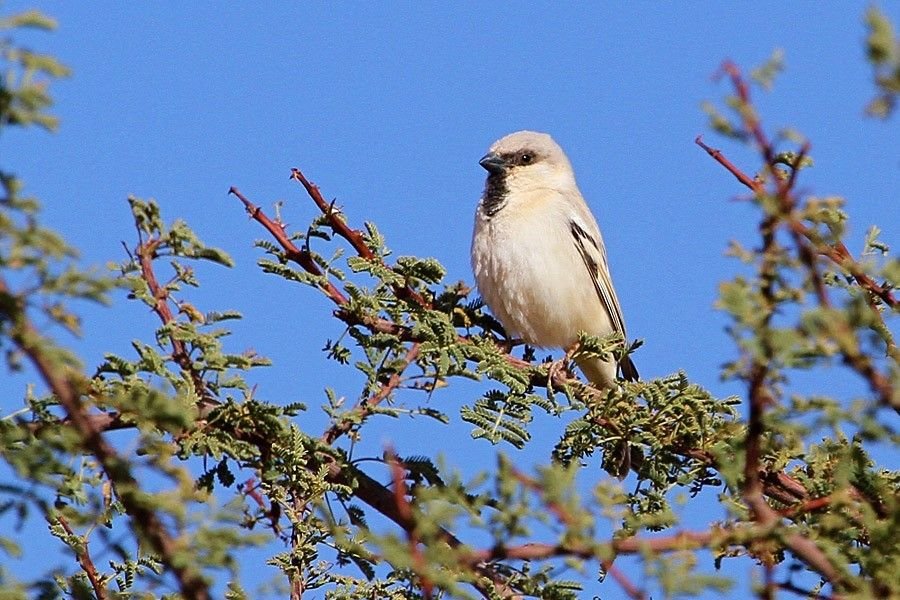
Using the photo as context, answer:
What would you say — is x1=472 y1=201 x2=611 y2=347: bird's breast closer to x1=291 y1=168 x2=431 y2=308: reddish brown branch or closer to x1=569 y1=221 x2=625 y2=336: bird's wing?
x1=569 y1=221 x2=625 y2=336: bird's wing

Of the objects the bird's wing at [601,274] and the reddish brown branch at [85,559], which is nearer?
the reddish brown branch at [85,559]

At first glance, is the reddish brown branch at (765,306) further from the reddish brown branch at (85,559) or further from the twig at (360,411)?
the reddish brown branch at (85,559)

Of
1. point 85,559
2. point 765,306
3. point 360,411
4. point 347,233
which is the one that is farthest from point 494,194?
point 765,306

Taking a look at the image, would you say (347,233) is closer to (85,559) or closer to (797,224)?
(85,559)

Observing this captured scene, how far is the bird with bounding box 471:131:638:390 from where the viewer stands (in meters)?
6.94

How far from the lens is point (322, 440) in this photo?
3.33 m

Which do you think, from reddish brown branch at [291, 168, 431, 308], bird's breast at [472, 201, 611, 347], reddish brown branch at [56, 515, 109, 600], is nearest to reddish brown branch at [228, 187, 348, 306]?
reddish brown branch at [291, 168, 431, 308]

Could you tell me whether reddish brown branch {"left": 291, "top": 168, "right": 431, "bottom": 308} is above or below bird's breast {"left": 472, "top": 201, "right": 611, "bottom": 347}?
below

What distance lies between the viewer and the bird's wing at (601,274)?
731 cm

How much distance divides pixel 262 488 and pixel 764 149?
194cm

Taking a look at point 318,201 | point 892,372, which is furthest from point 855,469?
point 318,201

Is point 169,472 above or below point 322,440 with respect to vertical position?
below

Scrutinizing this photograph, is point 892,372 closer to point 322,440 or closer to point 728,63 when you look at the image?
point 728,63

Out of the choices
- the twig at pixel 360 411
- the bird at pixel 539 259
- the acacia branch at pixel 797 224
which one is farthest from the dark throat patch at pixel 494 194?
the acacia branch at pixel 797 224
